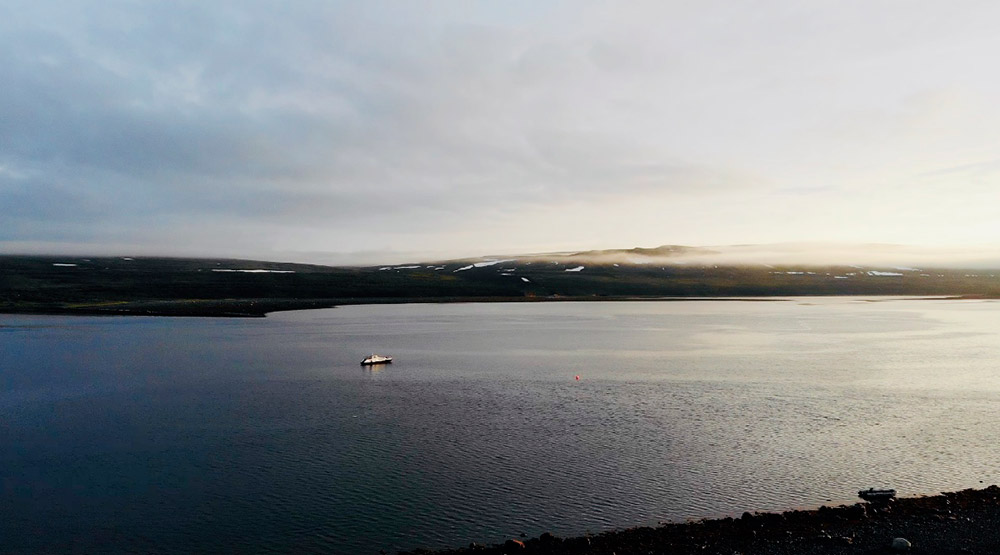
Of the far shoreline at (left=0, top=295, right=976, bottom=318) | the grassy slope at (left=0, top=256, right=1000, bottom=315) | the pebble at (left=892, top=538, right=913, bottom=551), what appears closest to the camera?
the pebble at (left=892, top=538, right=913, bottom=551)

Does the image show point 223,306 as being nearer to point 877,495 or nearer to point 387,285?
point 387,285

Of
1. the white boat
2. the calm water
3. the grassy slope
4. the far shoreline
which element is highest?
the grassy slope

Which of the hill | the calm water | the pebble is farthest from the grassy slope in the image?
the pebble

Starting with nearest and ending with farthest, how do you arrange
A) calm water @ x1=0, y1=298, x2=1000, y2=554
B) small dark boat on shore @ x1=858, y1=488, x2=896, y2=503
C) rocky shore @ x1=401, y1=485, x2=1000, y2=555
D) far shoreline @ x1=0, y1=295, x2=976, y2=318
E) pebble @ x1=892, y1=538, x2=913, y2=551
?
pebble @ x1=892, y1=538, x2=913, y2=551 < rocky shore @ x1=401, y1=485, x2=1000, y2=555 < calm water @ x1=0, y1=298, x2=1000, y2=554 < small dark boat on shore @ x1=858, y1=488, x2=896, y2=503 < far shoreline @ x1=0, y1=295, x2=976, y2=318

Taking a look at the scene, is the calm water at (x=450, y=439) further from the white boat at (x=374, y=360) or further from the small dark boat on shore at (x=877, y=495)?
the white boat at (x=374, y=360)

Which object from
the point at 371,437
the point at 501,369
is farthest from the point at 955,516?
the point at 501,369

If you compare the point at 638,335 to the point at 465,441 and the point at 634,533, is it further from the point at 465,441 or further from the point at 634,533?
the point at 634,533

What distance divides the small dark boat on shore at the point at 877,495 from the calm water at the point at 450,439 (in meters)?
0.52

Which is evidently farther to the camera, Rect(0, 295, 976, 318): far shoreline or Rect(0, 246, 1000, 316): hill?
Rect(0, 246, 1000, 316): hill

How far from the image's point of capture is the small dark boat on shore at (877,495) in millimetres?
13969

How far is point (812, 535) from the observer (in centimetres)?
1206

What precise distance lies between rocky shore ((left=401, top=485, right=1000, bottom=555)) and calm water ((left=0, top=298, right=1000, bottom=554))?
2.67 feet

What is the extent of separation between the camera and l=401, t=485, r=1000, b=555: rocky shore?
1155cm

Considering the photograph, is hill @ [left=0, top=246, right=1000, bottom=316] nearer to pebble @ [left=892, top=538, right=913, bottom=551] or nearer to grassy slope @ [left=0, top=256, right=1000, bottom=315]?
grassy slope @ [left=0, top=256, right=1000, bottom=315]
